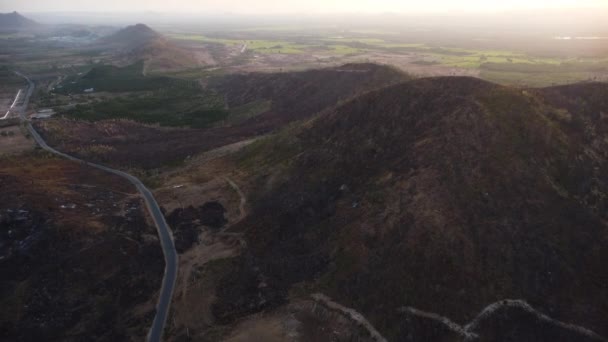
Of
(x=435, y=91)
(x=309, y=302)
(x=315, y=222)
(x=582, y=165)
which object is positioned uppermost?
(x=435, y=91)

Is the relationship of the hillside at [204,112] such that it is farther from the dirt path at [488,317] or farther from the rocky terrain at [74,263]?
the dirt path at [488,317]

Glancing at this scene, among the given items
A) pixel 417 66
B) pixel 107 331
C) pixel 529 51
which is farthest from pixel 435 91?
pixel 529 51

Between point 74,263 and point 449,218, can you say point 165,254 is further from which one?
point 449,218

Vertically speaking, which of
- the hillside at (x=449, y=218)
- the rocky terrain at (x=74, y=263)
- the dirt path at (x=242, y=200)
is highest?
the hillside at (x=449, y=218)

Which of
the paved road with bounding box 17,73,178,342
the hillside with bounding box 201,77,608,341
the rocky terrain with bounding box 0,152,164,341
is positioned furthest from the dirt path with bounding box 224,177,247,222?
the rocky terrain with bounding box 0,152,164,341

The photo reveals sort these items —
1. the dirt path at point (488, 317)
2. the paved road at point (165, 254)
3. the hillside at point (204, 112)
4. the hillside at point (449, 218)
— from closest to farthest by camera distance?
the dirt path at point (488, 317) < the hillside at point (449, 218) < the paved road at point (165, 254) < the hillside at point (204, 112)

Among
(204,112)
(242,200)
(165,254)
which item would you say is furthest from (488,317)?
(204,112)

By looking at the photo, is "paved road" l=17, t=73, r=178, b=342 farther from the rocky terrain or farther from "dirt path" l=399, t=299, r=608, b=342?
"dirt path" l=399, t=299, r=608, b=342

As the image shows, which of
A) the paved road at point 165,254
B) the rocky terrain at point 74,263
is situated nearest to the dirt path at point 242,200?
the paved road at point 165,254

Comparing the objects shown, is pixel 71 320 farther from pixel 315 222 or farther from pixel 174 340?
pixel 315 222

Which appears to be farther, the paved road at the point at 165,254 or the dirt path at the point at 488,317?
the paved road at the point at 165,254
